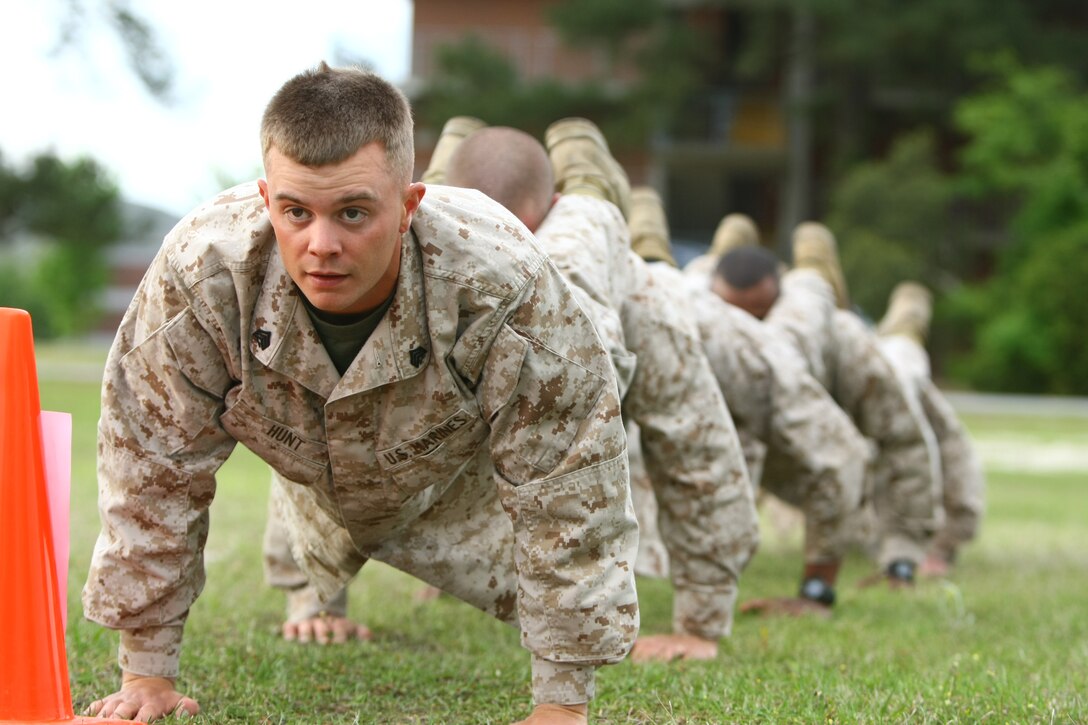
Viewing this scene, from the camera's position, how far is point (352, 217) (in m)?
2.88

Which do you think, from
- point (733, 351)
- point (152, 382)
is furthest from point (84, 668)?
point (733, 351)

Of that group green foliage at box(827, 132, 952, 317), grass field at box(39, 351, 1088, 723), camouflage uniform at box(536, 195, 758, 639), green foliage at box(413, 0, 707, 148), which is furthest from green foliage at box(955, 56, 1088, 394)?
camouflage uniform at box(536, 195, 758, 639)

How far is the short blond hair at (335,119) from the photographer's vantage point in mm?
2809

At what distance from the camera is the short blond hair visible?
9.21 ft

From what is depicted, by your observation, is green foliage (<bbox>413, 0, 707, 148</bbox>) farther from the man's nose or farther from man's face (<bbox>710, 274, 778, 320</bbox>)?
the man's nose

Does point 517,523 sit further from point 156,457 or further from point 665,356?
point 665,356

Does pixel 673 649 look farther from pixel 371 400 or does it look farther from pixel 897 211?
pixel 897 211

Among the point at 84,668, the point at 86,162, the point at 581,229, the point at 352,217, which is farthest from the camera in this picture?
the point at 86,162

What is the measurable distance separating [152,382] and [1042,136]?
97.7 ft

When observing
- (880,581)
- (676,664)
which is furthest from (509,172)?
(880,581)

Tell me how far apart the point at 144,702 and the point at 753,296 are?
3.96 m

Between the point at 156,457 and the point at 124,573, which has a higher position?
the point at 156,457

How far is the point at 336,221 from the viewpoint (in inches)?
112

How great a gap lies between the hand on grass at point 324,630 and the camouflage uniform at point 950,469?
419 cm
